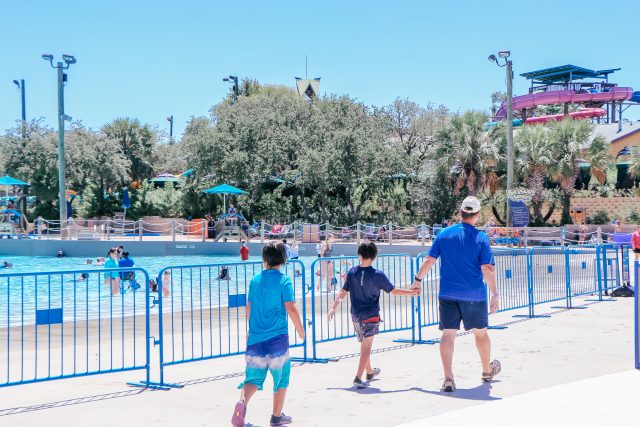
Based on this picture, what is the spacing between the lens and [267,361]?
239 inches

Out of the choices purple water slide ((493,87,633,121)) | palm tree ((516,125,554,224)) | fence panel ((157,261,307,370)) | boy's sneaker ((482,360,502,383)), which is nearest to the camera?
boy's sneaker ((482,360,502,383))

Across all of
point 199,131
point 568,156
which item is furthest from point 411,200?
point 199,131

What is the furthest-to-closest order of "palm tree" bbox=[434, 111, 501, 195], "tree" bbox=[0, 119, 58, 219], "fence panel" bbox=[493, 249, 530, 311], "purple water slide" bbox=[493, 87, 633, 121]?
"purple water slide" bbox=[493, 87, 633, 121] → "tree" bbox=[0, 119, 58, 219] → "palm tree" bbox=[434, 111, 501, 195] → "fence panel" bbox=[493, 249, 530, 311]

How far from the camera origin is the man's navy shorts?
7422mm

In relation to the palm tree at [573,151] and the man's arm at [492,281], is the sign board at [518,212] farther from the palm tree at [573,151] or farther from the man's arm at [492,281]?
the man's arm at [492,281]

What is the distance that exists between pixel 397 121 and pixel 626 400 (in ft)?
153

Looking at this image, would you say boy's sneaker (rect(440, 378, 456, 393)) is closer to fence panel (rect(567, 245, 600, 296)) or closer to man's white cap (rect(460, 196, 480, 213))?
man's white cap (rect(460, 196, 480, 213))

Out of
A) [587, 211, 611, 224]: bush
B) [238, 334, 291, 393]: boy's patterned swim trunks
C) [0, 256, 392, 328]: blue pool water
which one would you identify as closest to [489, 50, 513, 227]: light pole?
[587, 211, 611, 224]: bush

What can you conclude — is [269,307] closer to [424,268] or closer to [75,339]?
[424,268]

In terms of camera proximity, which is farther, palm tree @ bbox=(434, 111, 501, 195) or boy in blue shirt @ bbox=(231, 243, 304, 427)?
palm tree @ bbox=(434, 111, 501, 195)

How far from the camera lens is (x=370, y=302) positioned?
7.73 m

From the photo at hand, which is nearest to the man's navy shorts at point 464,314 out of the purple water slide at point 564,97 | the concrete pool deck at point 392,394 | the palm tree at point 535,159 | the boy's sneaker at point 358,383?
the concrete pool deck at point 392,394

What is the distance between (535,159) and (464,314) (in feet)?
107

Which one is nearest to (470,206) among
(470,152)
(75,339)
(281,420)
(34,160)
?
(281,420)
